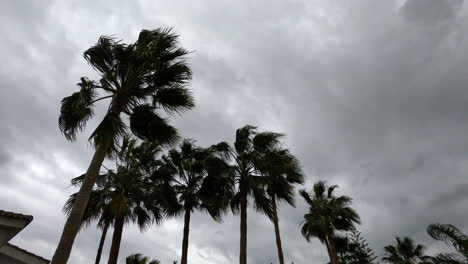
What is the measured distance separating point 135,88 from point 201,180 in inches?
343

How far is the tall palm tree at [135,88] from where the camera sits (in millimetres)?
8550

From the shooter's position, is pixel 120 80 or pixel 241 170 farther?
pixel 241 170

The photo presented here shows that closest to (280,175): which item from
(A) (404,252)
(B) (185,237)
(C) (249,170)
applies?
(C) (249,170)

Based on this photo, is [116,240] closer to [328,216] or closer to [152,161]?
[152,161]

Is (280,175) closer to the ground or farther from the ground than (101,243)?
farther from the ground

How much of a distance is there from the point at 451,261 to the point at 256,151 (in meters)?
8.66

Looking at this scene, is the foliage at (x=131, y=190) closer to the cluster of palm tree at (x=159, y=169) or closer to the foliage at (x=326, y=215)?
the cluster of palm tree at (x=159, y=169)

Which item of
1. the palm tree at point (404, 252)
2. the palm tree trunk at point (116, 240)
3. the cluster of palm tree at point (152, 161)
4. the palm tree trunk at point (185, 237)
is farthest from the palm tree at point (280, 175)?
the palm tree at point (404, 252)

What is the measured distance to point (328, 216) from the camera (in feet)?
69.6

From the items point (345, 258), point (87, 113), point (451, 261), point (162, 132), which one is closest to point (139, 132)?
point (162, 132)

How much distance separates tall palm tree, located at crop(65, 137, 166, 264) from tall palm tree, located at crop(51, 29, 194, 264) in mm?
4810

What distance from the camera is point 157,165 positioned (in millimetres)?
16453

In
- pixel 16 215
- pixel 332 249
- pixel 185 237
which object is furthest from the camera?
pixel 332 249

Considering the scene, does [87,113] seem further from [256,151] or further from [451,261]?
[451,261]
